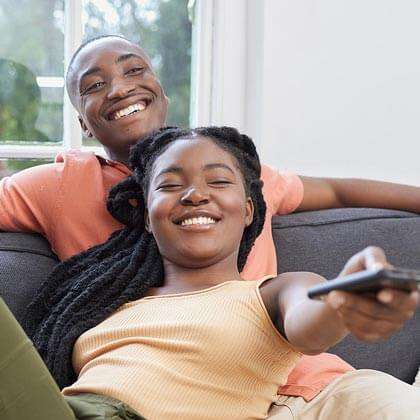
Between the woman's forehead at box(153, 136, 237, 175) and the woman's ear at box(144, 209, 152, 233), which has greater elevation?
the woman's forehead at box(153, 136, 237, 175)

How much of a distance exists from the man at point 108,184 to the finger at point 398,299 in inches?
23.8

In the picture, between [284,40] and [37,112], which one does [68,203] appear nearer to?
[37,112]

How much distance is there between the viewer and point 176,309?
1.45 m

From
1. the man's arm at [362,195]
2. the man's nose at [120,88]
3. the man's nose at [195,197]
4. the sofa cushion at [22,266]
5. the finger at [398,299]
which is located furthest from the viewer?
the man's arm at [362,195]

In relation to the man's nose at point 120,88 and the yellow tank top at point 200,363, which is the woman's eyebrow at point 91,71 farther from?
the yellow tank top at point 200,363

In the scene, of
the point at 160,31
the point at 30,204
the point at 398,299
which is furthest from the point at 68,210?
the point at 398,299

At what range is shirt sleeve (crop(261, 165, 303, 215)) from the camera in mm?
1845

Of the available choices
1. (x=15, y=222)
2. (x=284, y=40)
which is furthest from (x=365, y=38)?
(x=15, y=222)

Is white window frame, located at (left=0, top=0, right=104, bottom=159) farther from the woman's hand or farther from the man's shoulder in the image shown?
the woman's hand

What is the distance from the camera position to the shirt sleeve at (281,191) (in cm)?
184

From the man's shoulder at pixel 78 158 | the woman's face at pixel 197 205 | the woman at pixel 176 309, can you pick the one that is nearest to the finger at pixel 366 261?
the woman at pixel 176 309

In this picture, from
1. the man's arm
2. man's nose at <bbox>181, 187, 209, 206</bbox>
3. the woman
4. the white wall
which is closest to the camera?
the woman

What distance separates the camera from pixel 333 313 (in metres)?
1.15

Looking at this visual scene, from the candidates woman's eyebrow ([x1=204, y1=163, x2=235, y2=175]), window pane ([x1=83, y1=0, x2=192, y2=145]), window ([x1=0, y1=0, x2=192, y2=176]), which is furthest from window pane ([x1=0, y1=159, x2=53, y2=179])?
woman's eyebrow ([x1=204, y1=163, x2=235, y2=175])
